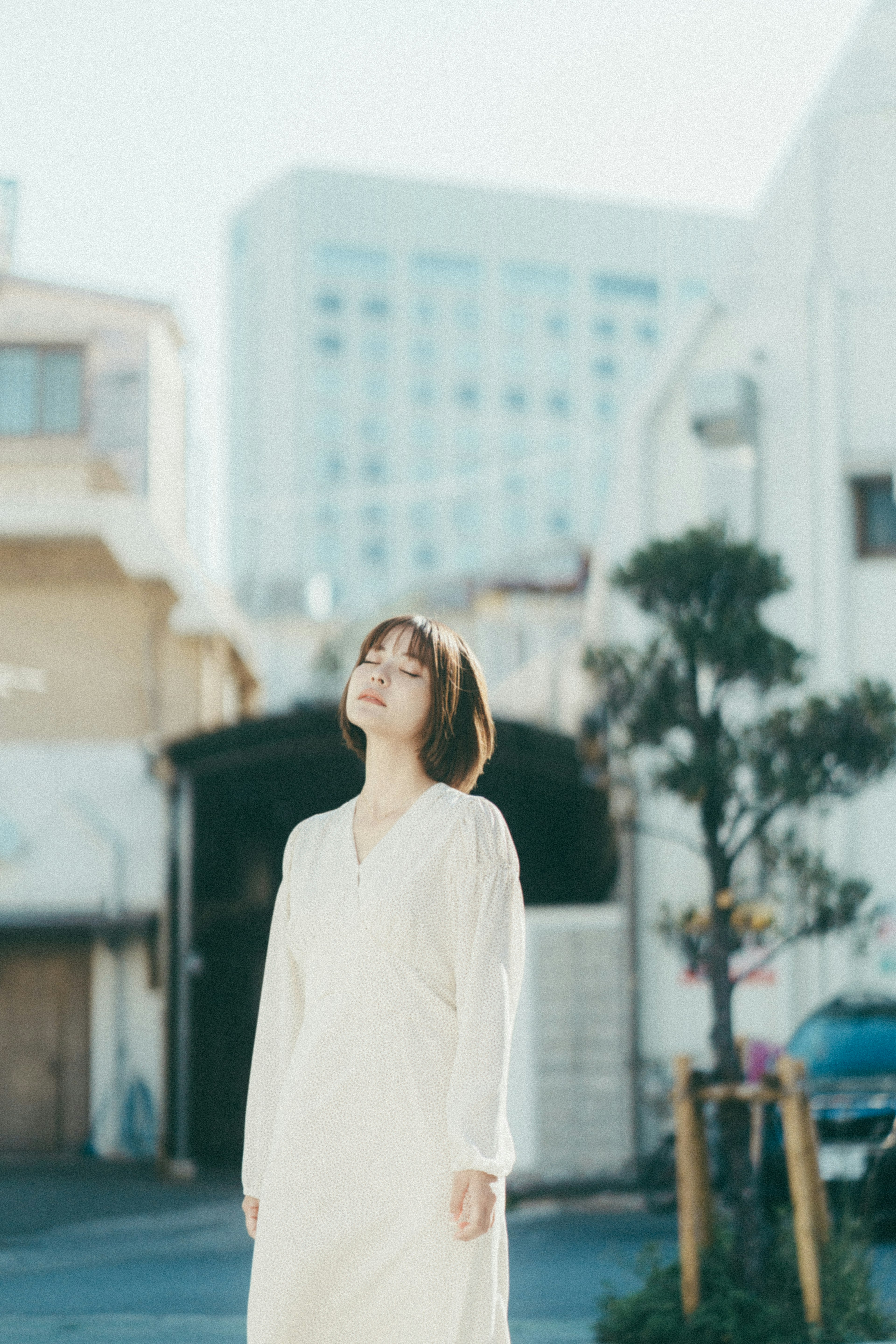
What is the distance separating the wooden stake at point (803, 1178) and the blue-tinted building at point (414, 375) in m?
68.0

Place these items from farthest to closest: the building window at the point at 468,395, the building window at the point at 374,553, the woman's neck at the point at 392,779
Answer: the building window at the point at 468,395, the building window at the point at 374,553, the woman's neck at the point at 392,779

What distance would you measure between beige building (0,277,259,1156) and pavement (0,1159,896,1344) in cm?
147

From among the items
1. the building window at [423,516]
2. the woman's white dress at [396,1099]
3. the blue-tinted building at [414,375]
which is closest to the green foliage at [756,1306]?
the woman's white dress at [396,1099]

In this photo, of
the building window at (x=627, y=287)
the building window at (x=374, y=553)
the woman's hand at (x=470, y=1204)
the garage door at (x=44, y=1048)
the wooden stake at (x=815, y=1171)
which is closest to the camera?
the woman's hand at (x=470, y=1204)

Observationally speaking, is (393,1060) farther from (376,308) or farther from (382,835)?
(376,308)

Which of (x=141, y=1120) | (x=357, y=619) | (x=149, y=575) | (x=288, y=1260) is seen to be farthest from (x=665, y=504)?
(x=357, y=619)

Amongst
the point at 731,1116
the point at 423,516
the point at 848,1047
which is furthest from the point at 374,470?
the point at 731,1116

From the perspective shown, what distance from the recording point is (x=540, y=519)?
76.0 m

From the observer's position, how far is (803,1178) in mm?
5910

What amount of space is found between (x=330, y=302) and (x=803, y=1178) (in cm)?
7394

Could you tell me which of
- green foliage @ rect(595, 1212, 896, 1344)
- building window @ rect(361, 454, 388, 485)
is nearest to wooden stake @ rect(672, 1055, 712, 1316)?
green foliage @ rect(595, 1212, 896, 1344)

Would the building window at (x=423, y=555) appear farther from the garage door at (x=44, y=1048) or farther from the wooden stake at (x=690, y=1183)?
the wooden stake at (x=690, y=1183)

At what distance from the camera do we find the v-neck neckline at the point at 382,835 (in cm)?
303

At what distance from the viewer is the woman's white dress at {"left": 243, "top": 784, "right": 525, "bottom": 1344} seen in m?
2.85
